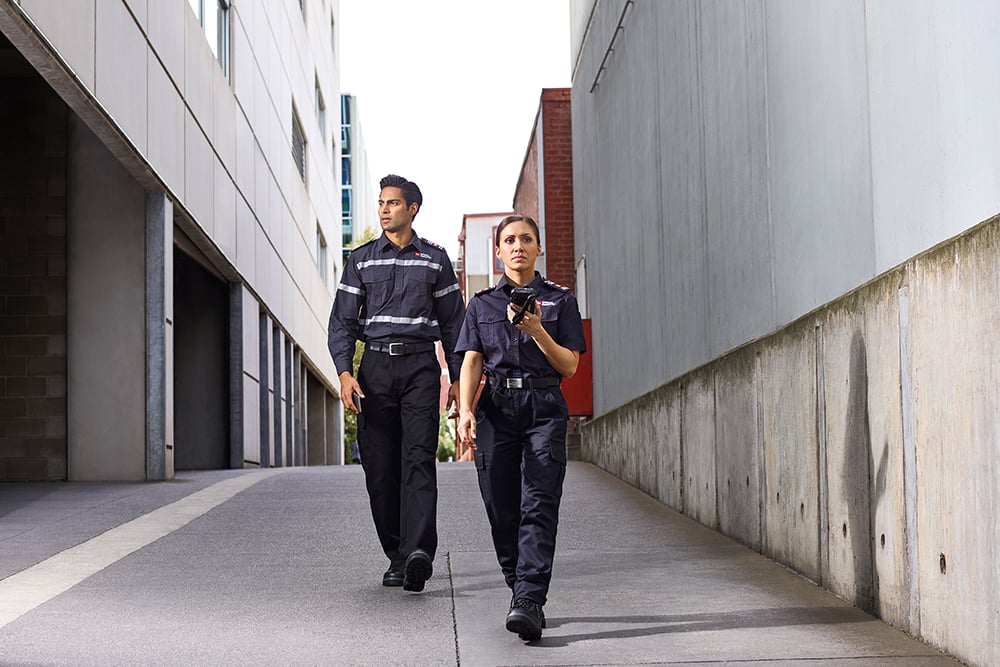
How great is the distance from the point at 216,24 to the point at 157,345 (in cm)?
679

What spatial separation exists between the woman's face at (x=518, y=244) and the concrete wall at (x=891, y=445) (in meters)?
1.49

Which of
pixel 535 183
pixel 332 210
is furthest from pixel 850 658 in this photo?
pixel 332 210

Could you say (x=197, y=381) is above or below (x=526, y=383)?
above

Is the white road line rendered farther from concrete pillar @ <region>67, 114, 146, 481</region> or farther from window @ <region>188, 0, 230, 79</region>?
window @ <region>188, 0, 230, 79</region>

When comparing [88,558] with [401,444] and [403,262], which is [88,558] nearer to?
[401,444]

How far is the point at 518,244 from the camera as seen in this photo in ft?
18.3

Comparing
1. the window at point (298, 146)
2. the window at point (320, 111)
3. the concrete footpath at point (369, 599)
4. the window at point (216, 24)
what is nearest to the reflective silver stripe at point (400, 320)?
the concrete footpath at point (369, 599)

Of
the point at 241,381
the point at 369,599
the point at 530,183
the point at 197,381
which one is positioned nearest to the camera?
the point at 369,599

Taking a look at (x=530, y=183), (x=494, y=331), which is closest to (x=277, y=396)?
(x=530, y=183)

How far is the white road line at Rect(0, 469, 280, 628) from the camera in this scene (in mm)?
6332

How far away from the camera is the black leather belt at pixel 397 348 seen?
258 inches

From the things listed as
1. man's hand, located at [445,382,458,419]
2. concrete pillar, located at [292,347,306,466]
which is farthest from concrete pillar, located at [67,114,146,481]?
concrete pillar, located at [292,347,306,466]

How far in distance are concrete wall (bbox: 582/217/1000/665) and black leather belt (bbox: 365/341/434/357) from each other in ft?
6.44

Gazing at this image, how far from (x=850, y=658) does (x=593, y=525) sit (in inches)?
189
